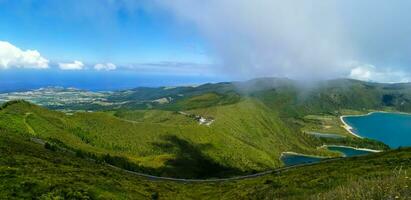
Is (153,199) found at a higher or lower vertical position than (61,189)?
lower

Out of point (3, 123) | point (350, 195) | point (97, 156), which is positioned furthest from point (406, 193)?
point (3, 123)

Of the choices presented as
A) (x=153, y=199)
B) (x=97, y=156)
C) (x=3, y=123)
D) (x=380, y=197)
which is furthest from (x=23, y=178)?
(x=3, y=123)

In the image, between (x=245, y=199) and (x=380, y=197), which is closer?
(x=380, y=197)

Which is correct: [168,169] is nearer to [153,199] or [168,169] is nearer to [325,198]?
[153,199]

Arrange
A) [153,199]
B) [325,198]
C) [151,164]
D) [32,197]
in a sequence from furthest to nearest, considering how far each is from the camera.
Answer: [151,164] < [153,199] < [32,197] < [325,198]

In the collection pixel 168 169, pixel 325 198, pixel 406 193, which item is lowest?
pixel 168 169

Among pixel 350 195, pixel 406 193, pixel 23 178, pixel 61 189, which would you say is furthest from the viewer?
pixel 23 178

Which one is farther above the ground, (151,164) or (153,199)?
(153,199)

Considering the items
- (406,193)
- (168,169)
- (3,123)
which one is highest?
(406,193)

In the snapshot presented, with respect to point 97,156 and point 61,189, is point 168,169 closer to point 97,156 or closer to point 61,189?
point 97,156
